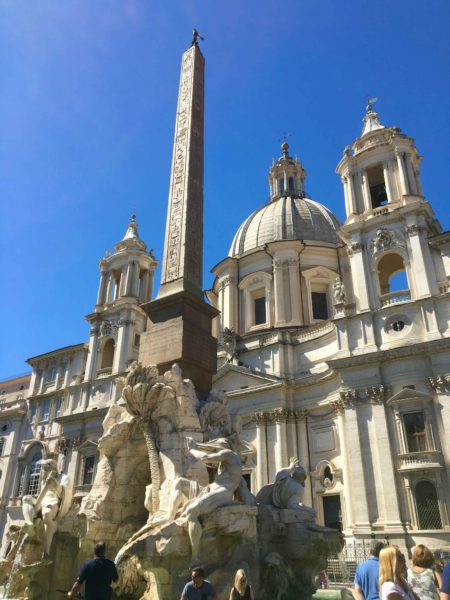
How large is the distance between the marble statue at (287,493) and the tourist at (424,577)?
469 centimetres

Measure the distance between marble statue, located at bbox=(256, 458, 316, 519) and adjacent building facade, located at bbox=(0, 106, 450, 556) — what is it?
25.7 ft

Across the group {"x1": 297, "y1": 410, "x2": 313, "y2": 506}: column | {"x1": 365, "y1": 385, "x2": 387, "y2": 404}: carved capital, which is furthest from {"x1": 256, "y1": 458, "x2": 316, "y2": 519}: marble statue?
{"x1": 297, "y1": 410, "x2": 313, "y2": 506}: column

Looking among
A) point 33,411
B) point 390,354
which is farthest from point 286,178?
point 33,411

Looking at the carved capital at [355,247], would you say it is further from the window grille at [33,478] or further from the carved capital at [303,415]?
the window grille at [33,478]

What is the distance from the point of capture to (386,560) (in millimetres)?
3990

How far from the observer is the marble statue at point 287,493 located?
970 cm

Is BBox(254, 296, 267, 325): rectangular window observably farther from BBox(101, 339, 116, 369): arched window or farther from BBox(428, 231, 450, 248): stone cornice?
BBox(428, 231, 450, 248): stone cornice

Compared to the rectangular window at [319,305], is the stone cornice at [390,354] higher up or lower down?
lower down

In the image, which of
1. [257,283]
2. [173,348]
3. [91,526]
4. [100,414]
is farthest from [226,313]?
[91,526]

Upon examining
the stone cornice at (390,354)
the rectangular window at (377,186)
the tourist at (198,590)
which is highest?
the rectangular window at (377,186)

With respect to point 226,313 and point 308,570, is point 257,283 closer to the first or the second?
point 226,313

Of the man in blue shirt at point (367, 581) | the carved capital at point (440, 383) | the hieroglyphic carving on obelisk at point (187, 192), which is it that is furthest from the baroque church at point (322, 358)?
the man in blue shirt at point (367, 581)

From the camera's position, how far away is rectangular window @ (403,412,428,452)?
70.8 feet

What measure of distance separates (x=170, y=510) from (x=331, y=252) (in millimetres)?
29214
